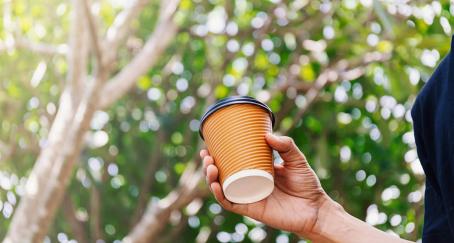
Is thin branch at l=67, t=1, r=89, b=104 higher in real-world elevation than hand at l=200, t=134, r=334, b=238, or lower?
lower

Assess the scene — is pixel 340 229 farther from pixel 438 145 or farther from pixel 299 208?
pixel 438 145

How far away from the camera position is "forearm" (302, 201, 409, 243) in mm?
1479

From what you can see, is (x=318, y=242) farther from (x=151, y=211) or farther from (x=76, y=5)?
(x=151, y=211)

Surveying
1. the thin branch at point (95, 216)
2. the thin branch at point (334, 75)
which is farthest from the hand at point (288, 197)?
the thin branch at point (95, 216)

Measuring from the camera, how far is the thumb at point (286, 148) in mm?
1442

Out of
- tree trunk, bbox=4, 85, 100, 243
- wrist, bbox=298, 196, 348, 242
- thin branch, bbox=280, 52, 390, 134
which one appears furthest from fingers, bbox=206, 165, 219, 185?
thin branch, bbox=280, 52, 390, 134

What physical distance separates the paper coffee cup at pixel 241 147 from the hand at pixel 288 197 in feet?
0.08

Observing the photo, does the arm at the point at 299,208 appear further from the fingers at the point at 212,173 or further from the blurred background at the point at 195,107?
the blurred background at the point at 195,107

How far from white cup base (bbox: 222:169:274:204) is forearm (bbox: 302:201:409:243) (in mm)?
169

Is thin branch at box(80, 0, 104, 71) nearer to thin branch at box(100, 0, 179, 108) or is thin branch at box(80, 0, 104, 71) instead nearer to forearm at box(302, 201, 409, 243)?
thin branch at box(100, 0, 179, 108)

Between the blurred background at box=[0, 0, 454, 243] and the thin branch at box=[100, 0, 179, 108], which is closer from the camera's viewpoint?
the thin branch at box=[100, 0, 179, 108]

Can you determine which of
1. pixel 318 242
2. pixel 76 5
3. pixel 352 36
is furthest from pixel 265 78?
pixel 318 242

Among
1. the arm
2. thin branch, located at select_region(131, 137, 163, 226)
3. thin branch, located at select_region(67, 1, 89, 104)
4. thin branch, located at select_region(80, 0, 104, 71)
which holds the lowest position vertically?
thin branch, located at select_region(131, 137, 163, 226)

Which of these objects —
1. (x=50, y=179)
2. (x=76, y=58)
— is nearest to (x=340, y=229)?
(x=50, y=179)
